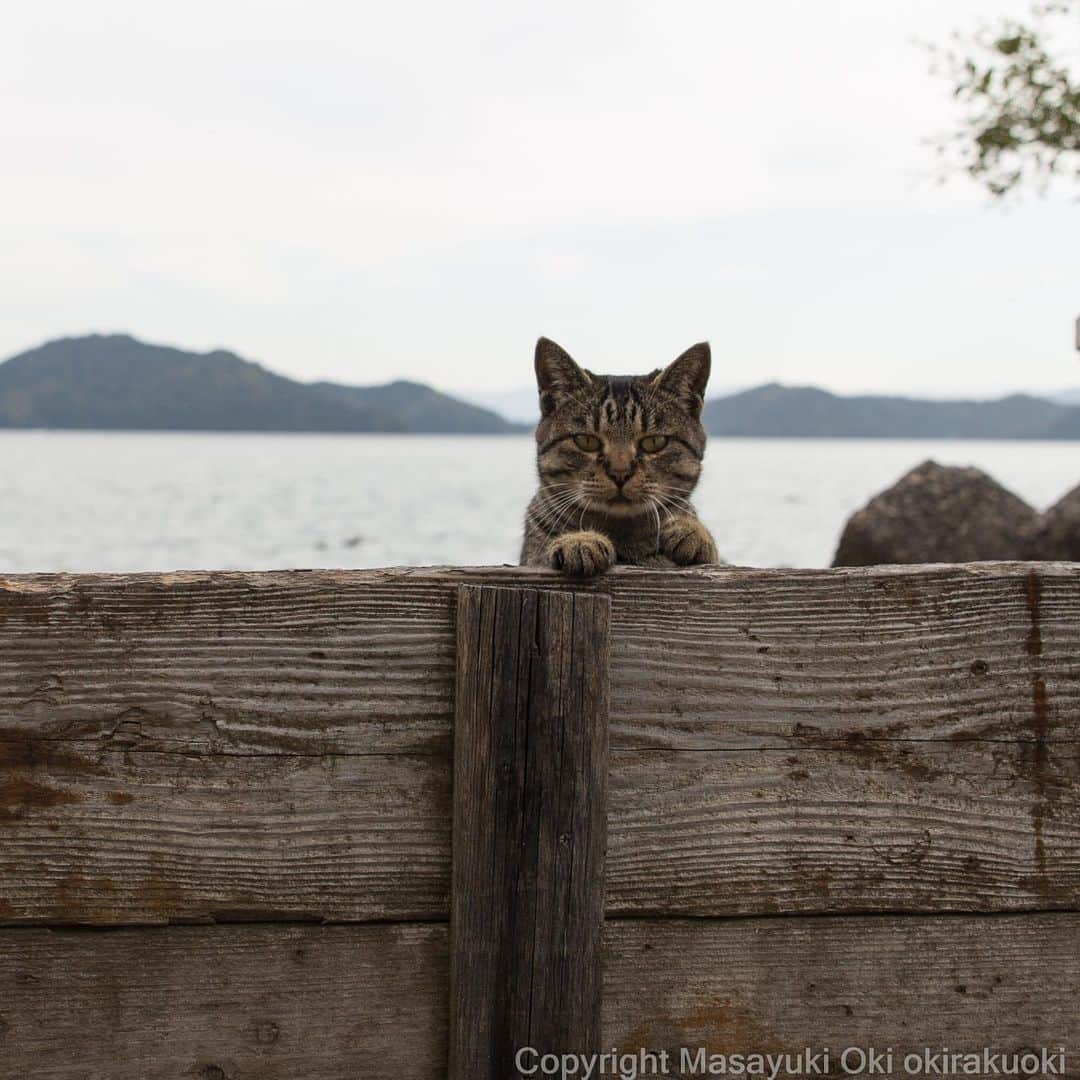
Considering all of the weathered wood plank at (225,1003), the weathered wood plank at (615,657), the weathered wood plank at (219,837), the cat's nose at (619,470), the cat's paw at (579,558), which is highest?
the cat's nose at (619,470)

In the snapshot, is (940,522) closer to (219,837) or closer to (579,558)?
(579,558)

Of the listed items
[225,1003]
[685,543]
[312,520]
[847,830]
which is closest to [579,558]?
[847,830]

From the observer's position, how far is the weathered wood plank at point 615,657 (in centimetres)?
203

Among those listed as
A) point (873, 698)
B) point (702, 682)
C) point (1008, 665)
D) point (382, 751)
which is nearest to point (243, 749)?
point (382, 751)

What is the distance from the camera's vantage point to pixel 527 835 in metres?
2.02

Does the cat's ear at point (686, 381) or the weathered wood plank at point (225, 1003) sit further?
the cat's ear at point (686, 381)

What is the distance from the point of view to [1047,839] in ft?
7.16

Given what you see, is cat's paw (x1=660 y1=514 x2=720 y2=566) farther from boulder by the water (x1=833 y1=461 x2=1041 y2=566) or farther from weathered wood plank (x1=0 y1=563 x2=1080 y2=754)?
boulder by the water (x1=833 y1=461 x2=1041 y2=566)

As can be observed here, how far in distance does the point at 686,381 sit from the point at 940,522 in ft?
34.8

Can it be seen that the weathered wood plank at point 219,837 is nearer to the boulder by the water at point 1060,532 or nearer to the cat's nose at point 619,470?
the cat's nose at point 619,470

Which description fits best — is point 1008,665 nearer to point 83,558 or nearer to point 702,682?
point 702,682

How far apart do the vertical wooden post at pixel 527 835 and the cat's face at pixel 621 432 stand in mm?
1780

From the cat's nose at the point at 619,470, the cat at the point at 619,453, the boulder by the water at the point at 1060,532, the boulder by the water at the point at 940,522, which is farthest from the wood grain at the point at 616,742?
the boulder by the water at the point at 940,522

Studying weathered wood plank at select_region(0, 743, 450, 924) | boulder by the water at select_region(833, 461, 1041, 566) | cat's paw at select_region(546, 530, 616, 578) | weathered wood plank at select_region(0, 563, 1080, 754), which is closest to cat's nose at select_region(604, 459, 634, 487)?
cat's paw at select_region(546, 530, 616, 578)
